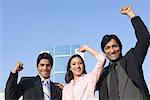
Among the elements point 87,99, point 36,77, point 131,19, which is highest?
point 131,19

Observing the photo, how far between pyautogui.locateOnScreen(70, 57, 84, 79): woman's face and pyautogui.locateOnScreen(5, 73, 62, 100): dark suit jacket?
423 mm

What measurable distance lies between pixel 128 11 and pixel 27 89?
1640 millimetres

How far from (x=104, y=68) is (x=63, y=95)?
2.12 ft

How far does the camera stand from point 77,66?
3.87m

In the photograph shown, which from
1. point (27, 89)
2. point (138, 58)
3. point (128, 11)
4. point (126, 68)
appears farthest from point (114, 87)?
point (27, 89)

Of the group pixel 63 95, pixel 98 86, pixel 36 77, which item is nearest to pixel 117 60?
pixel 98 86

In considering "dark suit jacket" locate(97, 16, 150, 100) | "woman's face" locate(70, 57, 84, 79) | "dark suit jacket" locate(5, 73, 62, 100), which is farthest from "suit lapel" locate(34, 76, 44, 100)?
"dark suit jacket" locate(97, 16, 150, 100)

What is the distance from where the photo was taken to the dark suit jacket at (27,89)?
3752 mm

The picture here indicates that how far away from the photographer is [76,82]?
12.9 feet

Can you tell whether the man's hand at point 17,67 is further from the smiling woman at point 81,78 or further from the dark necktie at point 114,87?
the dark necktie at point 114,87

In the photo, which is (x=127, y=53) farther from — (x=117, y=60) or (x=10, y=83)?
(x=10, y=83)

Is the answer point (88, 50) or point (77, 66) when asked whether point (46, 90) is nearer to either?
point (77, 66)

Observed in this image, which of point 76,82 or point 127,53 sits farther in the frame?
point 76,82

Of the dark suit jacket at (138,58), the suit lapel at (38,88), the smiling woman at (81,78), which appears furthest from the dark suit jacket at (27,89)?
the dark suit jacket at (138,58)
